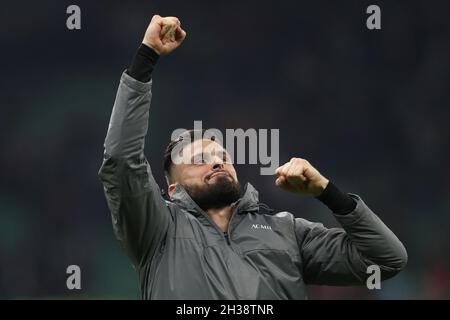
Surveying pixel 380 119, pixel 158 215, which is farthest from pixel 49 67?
pixel 158 215

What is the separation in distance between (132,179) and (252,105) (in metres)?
4.36

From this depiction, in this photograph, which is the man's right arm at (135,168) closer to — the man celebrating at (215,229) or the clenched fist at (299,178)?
the man celebrating at (215,229)

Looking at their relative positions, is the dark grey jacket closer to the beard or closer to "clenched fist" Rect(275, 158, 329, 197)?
the beard

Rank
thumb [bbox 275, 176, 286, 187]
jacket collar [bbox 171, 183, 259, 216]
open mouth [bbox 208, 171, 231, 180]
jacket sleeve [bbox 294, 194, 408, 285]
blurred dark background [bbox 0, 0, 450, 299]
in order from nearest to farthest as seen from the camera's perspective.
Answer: thumb [bbox 275, 176, 286, 187], jacket sleeve [bbox 294, 194, 408, 285], jacket collar [bbox 171, 183, 259, 216], open mouth [bbox 208, 171, 231, 180], blurred dark background [bbox 0, 0, 450, 299]

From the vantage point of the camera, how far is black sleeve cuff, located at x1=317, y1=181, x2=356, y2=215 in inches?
118

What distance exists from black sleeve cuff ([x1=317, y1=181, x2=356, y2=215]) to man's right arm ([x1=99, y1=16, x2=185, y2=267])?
620 mm

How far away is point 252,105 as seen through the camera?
7.11m

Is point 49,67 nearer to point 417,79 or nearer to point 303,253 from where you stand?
point 417,79

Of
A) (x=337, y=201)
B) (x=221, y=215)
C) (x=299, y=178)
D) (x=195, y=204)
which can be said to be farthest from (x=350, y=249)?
(x=195, y=204)

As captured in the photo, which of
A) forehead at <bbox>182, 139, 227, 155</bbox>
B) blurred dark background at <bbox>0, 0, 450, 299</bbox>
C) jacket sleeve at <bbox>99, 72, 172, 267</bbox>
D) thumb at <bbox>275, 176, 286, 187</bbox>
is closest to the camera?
jacket sleeve at <bbox>99, 72, 172, 267</bbox>

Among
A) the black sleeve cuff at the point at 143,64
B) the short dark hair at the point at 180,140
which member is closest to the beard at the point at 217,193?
the short dark hair at the point at 180,140

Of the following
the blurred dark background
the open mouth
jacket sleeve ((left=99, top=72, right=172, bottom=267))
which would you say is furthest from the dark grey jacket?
the blurred dark background

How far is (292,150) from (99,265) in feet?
6.36

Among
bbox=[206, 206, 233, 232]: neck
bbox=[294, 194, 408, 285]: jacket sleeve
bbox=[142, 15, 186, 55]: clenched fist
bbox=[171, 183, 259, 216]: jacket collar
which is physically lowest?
bbox=[294, 194, 408, 285]: jacket sleeve
